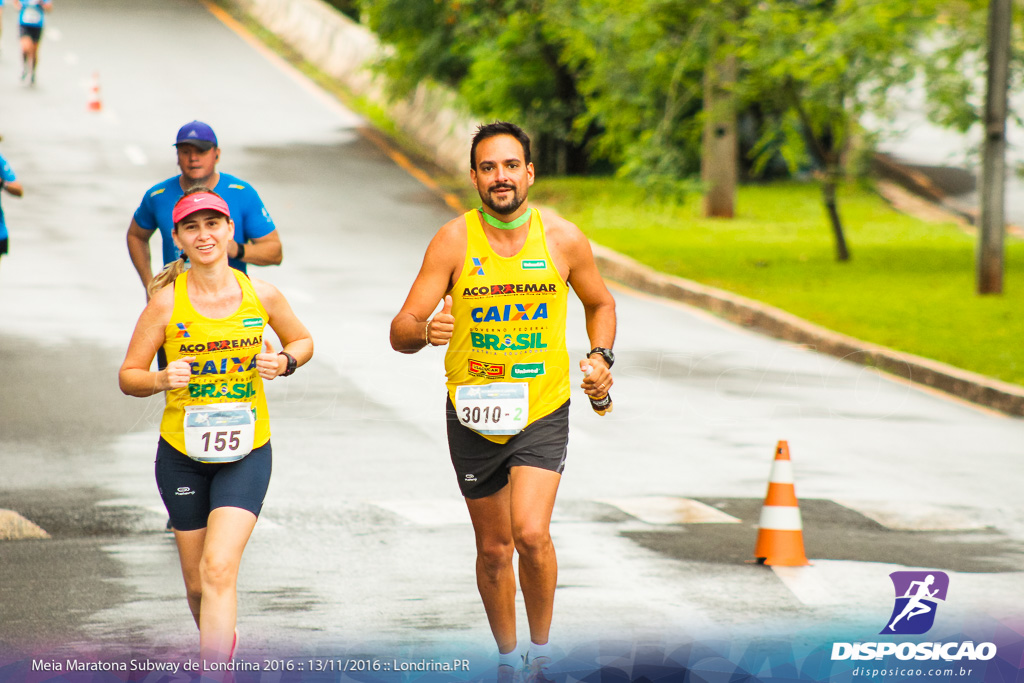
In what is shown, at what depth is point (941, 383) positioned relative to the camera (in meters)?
13.7

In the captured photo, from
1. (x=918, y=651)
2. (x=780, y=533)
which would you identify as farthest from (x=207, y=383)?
(x=780, y=533)

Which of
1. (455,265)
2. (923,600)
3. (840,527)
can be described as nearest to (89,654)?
(455,265)

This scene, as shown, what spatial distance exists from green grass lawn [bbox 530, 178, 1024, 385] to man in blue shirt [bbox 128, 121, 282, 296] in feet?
26.5

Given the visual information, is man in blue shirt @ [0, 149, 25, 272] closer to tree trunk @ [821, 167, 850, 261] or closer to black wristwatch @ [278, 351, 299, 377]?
black wristwatch @ [278, 351, 299, 377]

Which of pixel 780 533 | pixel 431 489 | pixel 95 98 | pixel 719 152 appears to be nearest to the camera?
pixel 780 533

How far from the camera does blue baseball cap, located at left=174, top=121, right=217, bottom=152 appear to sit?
24.3 ft

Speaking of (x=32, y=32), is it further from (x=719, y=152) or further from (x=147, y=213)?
(x=147, y=213)

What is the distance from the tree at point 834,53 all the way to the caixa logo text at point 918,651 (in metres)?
12.8

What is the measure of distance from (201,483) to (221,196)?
2391 millimetres

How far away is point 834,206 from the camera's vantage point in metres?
19.9

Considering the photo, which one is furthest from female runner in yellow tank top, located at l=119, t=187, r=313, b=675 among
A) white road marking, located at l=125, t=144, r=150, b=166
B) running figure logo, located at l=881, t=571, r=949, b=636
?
white road marking, located at l=125, t=144, r=150, b=166

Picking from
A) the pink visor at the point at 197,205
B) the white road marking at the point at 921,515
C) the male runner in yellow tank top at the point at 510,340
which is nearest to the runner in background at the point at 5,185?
the pink visor at the point at 197,205

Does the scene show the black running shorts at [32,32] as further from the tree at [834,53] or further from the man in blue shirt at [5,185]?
the man in blue shirt at [5,185]

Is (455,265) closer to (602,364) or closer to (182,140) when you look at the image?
(602,364)
